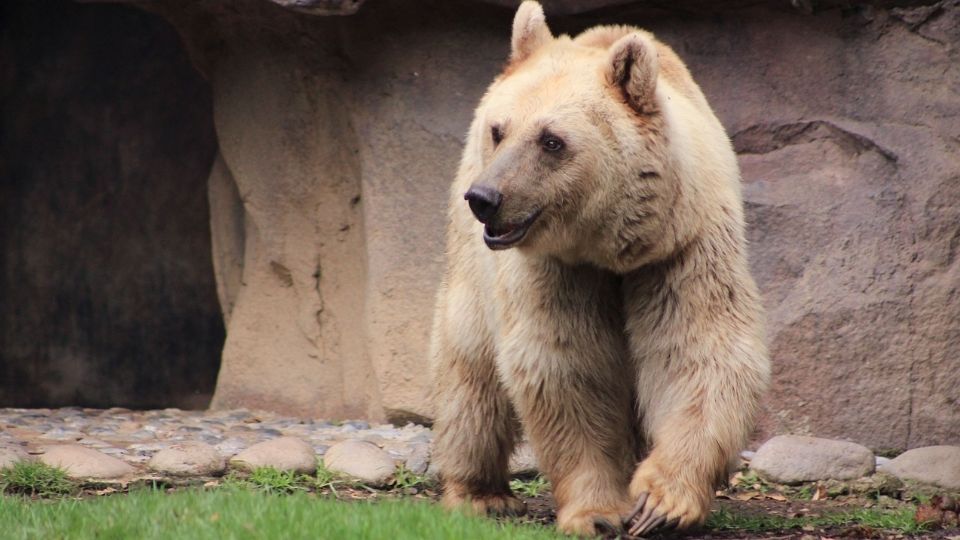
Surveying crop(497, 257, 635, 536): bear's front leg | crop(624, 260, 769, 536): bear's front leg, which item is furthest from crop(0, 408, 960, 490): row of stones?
crop(624, 260, 769, 536): bear's front leg

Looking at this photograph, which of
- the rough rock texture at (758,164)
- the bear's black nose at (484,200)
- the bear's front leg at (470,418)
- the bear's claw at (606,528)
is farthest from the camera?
the rough rock texture at (758,164)

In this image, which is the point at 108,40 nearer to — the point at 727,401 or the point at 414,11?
the point at 414,11

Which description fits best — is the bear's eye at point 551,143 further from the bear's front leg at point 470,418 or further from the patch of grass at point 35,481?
the patch of grass at point 35,481

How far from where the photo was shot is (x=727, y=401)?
5363 mm

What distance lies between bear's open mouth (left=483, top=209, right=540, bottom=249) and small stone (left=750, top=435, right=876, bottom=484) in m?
2.89

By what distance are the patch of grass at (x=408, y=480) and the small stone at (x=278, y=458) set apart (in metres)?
0.46

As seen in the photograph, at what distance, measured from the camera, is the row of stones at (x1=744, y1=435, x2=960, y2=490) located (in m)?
7.23

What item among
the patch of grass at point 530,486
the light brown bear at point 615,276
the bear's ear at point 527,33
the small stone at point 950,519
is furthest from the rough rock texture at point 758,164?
the bear's ear at point 527,33

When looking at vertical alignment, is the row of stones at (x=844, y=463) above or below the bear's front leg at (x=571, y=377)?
below

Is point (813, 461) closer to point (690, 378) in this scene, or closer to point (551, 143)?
point (690, 378)

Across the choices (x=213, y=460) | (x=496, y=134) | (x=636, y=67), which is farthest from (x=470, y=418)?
(x=636, y=67)

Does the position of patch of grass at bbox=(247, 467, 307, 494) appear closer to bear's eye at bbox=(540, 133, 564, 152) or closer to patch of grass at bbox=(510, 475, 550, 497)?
patch of grass at bbox=(510, 475, 550, 497)

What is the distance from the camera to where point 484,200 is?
16.7ft

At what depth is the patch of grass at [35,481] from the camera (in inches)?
264
